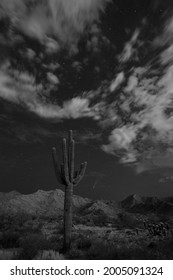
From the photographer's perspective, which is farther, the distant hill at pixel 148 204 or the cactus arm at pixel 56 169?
the distant hill at pixel 148 204

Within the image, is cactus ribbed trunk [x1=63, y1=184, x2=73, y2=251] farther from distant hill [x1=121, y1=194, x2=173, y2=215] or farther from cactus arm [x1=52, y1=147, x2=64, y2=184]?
distant hill [x1=121, y1=194, x2=173, y2=215]

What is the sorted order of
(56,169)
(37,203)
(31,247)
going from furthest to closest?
(37,203), (56,169), (31,247)

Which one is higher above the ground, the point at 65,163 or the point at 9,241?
the point at 65,163

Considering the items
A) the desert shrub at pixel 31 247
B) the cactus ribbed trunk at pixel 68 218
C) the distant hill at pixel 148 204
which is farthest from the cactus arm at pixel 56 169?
the distant hill at pixel 148 204

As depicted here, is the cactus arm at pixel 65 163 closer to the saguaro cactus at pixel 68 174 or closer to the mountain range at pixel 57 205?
the saguaro cactus at pixel 68 174

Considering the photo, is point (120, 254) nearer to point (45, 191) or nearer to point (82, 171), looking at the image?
point (82, 171)

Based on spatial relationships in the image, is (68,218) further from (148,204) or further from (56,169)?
(148,204)

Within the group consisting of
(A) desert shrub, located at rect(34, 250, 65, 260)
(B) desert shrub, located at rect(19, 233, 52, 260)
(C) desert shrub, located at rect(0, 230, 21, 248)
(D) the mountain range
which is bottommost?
(A) desert shrub, located at rect(34, 250, 65, 260)

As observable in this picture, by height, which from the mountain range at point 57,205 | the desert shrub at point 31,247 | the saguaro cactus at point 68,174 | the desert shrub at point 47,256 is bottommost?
the desert shrub at point 47,256

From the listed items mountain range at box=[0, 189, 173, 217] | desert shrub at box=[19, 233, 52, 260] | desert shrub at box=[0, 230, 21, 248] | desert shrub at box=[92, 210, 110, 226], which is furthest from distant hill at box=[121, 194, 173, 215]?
desert shrub at box=[19, 233, 52, 260]

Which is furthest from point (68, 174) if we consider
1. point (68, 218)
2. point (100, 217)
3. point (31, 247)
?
A: point (100, 217)

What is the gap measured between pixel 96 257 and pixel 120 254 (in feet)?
2.72
